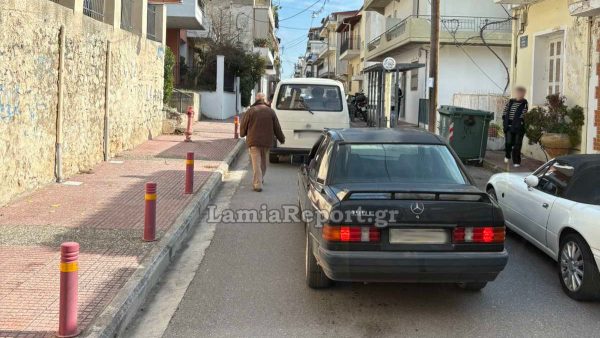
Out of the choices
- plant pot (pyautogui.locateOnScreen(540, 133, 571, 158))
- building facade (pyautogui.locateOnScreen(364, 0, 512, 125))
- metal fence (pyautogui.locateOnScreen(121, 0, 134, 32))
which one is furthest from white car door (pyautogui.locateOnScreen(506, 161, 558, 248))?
building facade (pyautogui.locateOnScreen(364, 0, 512, 125))

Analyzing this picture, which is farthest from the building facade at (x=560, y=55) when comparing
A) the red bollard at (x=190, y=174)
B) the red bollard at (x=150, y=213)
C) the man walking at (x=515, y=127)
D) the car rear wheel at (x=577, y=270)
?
the red bollard at (x=150, y=213)

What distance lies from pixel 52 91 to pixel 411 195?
6.95m

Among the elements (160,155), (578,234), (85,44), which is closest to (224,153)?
(160,155)

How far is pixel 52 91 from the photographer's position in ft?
31.3

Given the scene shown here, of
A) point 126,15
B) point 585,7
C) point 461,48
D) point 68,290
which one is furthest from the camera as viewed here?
point 461,48

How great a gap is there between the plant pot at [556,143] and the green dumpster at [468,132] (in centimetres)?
164

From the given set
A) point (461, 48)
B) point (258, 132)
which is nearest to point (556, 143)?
point (258, 132)

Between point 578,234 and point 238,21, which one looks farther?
point 238,21

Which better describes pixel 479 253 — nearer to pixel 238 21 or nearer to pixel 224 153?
pixel 224 153

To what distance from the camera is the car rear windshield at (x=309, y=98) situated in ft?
44.8

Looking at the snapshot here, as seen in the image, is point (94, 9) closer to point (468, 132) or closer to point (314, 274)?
point (468, 132)

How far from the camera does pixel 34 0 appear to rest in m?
8.73

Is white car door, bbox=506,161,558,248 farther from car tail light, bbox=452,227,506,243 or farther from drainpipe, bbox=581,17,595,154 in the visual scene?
drainpipe, bbox=581,17,595,154

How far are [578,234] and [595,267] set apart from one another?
A: 407mm
